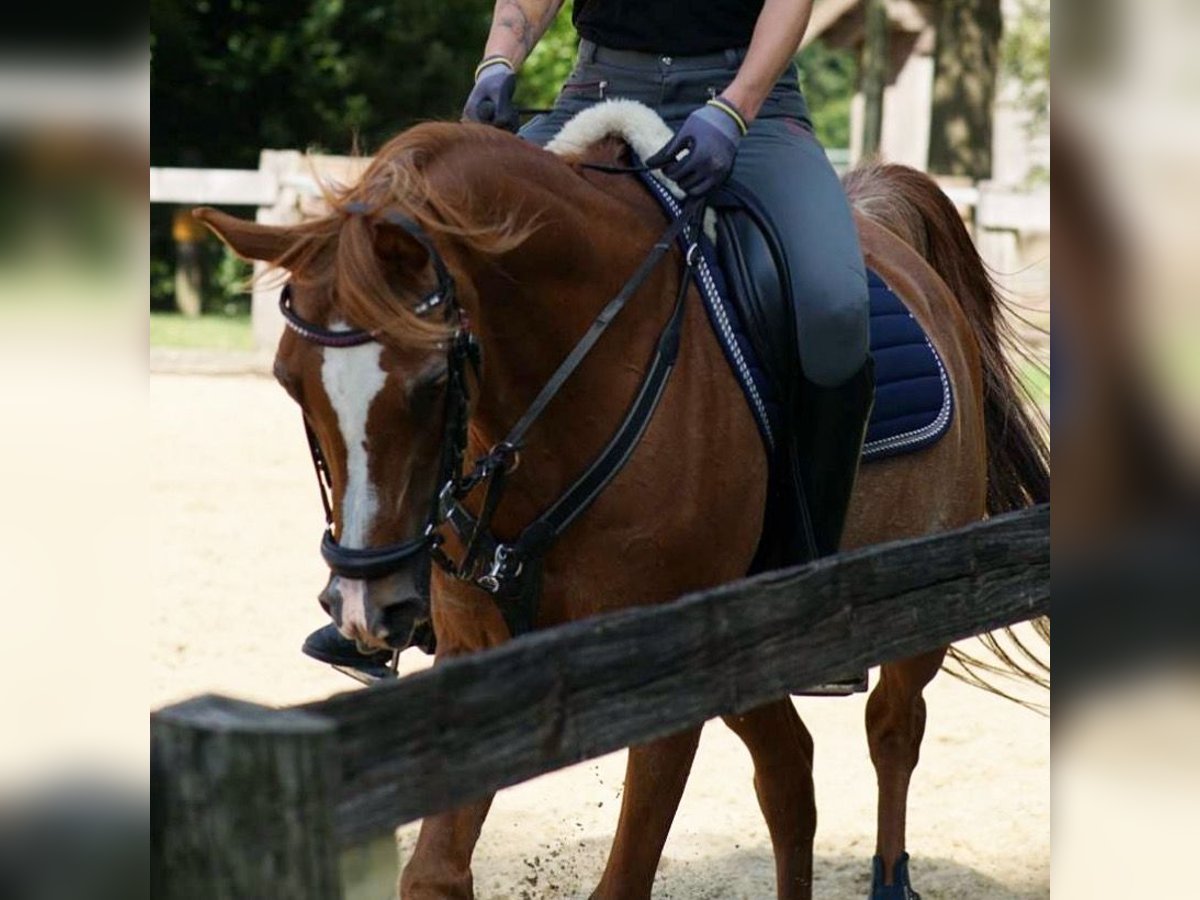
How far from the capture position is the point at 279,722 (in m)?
1.72

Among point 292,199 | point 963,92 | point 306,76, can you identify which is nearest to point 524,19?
point 292,199

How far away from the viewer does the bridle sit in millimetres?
2865

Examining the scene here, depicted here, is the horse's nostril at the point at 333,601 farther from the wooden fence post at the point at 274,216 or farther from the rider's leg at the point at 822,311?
the wooden fence post at the point at 274,216

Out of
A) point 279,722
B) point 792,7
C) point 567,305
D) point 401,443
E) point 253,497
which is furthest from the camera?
point 253,497

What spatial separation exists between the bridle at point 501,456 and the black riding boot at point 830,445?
1.26ft

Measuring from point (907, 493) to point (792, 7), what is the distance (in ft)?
3.98

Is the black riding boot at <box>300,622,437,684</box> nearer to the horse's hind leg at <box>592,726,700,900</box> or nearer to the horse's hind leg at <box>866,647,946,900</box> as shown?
the horse's hind leg at <box>592,726,700,900</box>

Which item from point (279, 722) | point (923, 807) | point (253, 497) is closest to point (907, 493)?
point (923, 807)

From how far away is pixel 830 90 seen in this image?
143 feet

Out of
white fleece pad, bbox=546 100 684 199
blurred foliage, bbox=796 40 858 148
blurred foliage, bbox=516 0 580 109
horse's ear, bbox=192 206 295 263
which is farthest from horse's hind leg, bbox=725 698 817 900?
blurred foliage, bbox=796 40 858 148

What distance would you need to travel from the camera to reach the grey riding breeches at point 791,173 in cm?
352

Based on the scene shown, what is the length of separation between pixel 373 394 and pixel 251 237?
428 millimetres

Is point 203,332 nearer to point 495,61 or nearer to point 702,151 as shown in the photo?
point 495,61

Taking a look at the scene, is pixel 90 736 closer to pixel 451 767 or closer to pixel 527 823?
pixel 451 767
